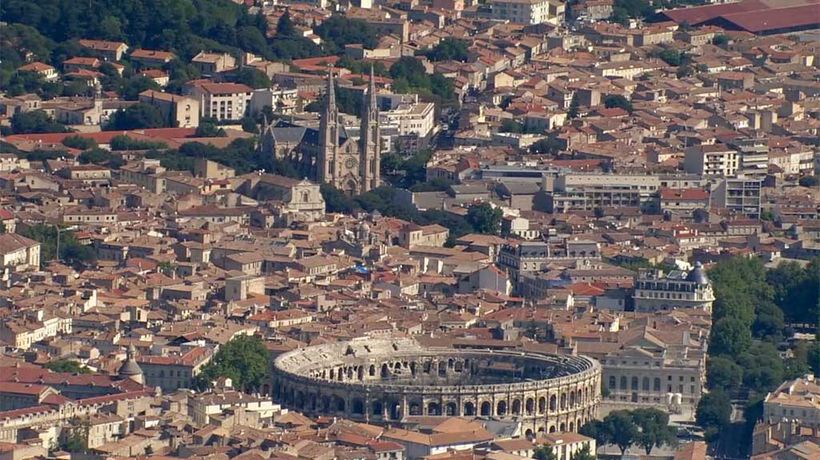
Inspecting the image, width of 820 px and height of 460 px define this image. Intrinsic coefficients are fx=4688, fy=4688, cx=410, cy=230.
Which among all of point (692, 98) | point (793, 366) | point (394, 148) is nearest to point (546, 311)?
point (793, 366)

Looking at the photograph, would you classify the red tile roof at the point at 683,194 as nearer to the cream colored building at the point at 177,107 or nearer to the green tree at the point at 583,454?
the cream colored building at the point at 177,107

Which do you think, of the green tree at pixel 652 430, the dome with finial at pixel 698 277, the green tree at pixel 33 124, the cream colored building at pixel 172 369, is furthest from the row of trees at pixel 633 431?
the green tree at pixel 33 124

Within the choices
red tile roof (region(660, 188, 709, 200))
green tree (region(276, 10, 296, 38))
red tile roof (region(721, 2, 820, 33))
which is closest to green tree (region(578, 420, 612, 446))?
red tile roof (region(660, 188, 709, 200))

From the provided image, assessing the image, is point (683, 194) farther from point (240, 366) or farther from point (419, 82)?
point (240, 366)

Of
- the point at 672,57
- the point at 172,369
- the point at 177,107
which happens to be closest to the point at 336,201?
the point at 177,107

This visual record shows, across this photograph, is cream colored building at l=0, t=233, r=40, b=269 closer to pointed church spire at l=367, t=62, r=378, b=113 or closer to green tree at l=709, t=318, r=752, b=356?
green tree at l=709, t=318, r=752, b=356

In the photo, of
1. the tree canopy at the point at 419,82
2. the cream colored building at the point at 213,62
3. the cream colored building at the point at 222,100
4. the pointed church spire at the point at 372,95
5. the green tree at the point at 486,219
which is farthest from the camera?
the cream colored building at the point at 213,62
